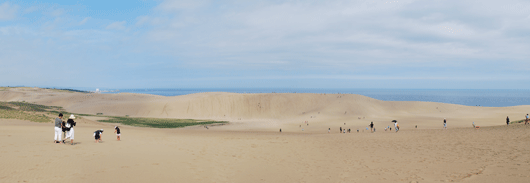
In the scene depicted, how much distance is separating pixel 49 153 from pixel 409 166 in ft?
46.2

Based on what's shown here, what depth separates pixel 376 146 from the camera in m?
17.1

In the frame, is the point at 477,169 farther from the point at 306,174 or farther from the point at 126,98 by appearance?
the point at 126,98

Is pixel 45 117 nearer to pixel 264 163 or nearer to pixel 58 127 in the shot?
pixel 58 127

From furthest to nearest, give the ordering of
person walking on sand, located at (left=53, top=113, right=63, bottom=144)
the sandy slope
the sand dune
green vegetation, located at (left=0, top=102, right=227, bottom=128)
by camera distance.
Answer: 1. the sand dune
2. green vegetation, located at (left=0, top=102, right=227, bottom=128)
3. person walking on sand, located at (left=53, top=113, right=63, bottom=144)
4. the sandy slope

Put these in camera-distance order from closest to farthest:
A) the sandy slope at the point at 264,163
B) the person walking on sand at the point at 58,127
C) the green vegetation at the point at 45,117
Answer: the sandy slope at the point at 264,163
the person walking on sand at the point at 58,127
the green vegetation at the point at 45,117

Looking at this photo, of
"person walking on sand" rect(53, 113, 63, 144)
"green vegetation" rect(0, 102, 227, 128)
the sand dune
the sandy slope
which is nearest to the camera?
the sandy slope

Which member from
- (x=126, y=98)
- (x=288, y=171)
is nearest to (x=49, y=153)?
(x=288, y=171)

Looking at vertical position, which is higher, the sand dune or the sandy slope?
the sand dune

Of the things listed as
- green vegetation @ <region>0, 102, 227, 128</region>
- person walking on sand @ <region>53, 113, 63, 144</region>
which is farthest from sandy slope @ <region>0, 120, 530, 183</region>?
green vegetation @ <region>0, 102, 227, 128</region>

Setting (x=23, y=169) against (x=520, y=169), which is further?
(x=520, y=169)

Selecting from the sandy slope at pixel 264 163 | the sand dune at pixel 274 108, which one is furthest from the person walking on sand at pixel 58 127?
the sand dune at pixel 274 108

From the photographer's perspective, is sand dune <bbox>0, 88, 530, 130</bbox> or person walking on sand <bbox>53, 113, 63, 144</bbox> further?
sand dune <bbox>0, 88, 530, 130</bbox>

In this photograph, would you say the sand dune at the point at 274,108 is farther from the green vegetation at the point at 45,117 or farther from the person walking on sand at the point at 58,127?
the person walking on sand at the point at 58,127

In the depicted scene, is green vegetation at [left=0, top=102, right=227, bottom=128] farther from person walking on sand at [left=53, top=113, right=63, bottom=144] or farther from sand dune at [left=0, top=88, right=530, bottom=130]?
person walking on sand at [left=53, top=113, right=63, bottom=144]
